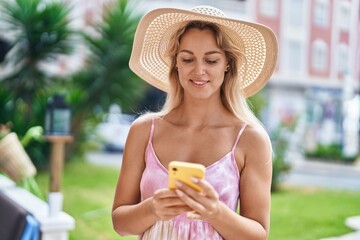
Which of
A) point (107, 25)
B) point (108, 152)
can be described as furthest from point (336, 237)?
point (108, 152)

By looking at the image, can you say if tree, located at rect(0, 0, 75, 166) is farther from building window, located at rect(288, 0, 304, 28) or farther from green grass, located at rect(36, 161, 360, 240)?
building window, located at rect(288, 0, 304, 28)

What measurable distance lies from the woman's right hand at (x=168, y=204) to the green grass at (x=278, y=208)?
2866 millimetres

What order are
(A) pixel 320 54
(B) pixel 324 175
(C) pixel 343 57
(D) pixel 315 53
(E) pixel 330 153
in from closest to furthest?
(C) pixel 343 57 < (A) pixel 320 54 < (D) pixel 315 53 < (B) pixel 324 175 < (E) pixel 330 153

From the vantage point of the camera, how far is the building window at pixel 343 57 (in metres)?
5.43

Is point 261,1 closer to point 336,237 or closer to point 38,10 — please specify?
point 38,10

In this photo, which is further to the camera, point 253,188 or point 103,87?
point 103,87

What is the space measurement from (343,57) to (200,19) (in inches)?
198

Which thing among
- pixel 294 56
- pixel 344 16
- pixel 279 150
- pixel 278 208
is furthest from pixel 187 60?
pixel 294 56

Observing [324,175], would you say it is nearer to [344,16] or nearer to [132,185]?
[344,16]

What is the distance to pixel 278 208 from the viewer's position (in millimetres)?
4875

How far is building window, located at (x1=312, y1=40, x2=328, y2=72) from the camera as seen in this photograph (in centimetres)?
615

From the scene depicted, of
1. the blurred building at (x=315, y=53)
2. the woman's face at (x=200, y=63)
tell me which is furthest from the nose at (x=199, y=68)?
the blurred building at (x=315, y=53)

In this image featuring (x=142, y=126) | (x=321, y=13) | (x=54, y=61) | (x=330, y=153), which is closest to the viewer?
(x=142, y=126)

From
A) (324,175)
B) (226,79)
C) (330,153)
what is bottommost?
(324,175)
